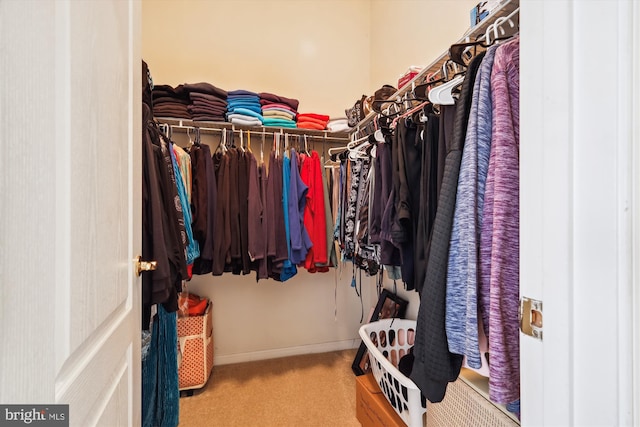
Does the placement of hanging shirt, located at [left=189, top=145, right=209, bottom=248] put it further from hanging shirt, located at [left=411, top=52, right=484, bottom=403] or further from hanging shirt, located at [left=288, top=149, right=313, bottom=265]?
hanging shirt, located at [left=411, top=52, right=484, bottom=403]

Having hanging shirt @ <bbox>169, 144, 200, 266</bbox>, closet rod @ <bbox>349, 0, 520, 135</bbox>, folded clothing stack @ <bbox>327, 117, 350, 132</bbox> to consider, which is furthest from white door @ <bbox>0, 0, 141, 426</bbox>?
folded clothing stack @ <bbox>327, 117, 350, 132</bbox>

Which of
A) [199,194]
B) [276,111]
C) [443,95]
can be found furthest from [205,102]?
[443,95]

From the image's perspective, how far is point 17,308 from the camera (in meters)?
0.29

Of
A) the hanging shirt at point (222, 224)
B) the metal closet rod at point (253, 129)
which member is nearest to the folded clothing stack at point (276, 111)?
the metal closet rod at point (253, 129)

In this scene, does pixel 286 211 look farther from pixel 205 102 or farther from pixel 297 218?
pixel 205 102

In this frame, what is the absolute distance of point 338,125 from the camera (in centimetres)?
213

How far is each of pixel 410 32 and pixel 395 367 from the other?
2124 millimetres
